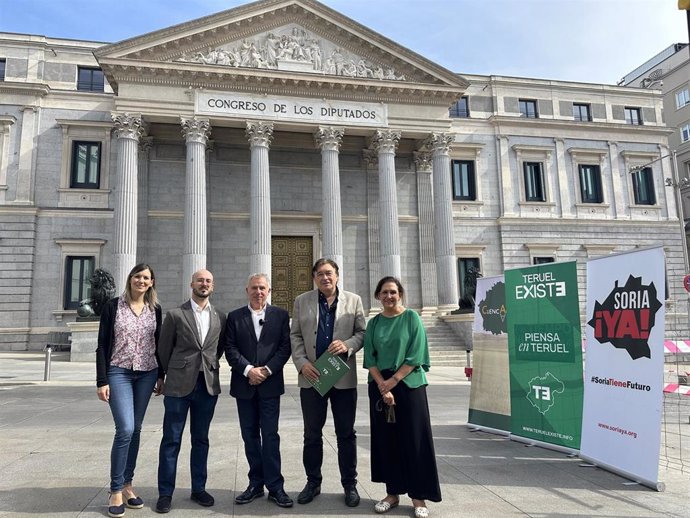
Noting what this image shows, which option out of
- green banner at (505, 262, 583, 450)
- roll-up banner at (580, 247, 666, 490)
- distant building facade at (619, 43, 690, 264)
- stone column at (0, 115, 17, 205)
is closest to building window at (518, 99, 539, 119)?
distant building facade at (619, 43, 690, 264)

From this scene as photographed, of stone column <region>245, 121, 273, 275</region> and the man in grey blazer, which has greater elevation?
stone column <region>245, 121, 273, 275</region>

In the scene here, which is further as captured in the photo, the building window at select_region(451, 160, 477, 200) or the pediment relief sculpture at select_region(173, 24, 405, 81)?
the building window at select_region(451, 160, 477, 200)

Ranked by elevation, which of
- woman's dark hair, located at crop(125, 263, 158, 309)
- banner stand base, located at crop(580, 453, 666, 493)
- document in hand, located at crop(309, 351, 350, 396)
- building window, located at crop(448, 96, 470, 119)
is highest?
building window, located at crop(448, 96, 470, 119)

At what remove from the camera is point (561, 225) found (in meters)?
32.6

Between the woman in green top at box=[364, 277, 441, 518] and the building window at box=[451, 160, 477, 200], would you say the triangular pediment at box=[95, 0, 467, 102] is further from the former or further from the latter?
the woman in green top at box=[364, 277, 441, 518]

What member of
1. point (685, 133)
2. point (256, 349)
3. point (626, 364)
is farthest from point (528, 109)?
point (256, 349)

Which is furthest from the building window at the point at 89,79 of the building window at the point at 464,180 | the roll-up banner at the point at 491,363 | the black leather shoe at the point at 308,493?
the black leather shoe at the point at 308,493

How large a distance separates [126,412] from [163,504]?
0.89m

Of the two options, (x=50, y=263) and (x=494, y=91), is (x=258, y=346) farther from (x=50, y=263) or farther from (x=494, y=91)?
(x=494, y=91)

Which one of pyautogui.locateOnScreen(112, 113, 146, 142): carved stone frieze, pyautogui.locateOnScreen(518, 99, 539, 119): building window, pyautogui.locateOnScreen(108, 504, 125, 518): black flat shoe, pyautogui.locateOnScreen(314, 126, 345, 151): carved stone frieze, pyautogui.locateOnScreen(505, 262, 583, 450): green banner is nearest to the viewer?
pyautogui.locateOnScreen(108, 504, 125, 518): black flat shoe

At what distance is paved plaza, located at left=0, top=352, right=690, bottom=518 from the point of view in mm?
4656

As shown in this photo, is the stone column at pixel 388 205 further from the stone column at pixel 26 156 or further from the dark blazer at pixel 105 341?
the dark blazer at pixel 105 341

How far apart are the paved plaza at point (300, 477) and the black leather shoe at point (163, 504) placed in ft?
0.27

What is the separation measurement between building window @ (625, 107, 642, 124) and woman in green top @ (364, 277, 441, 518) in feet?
123
